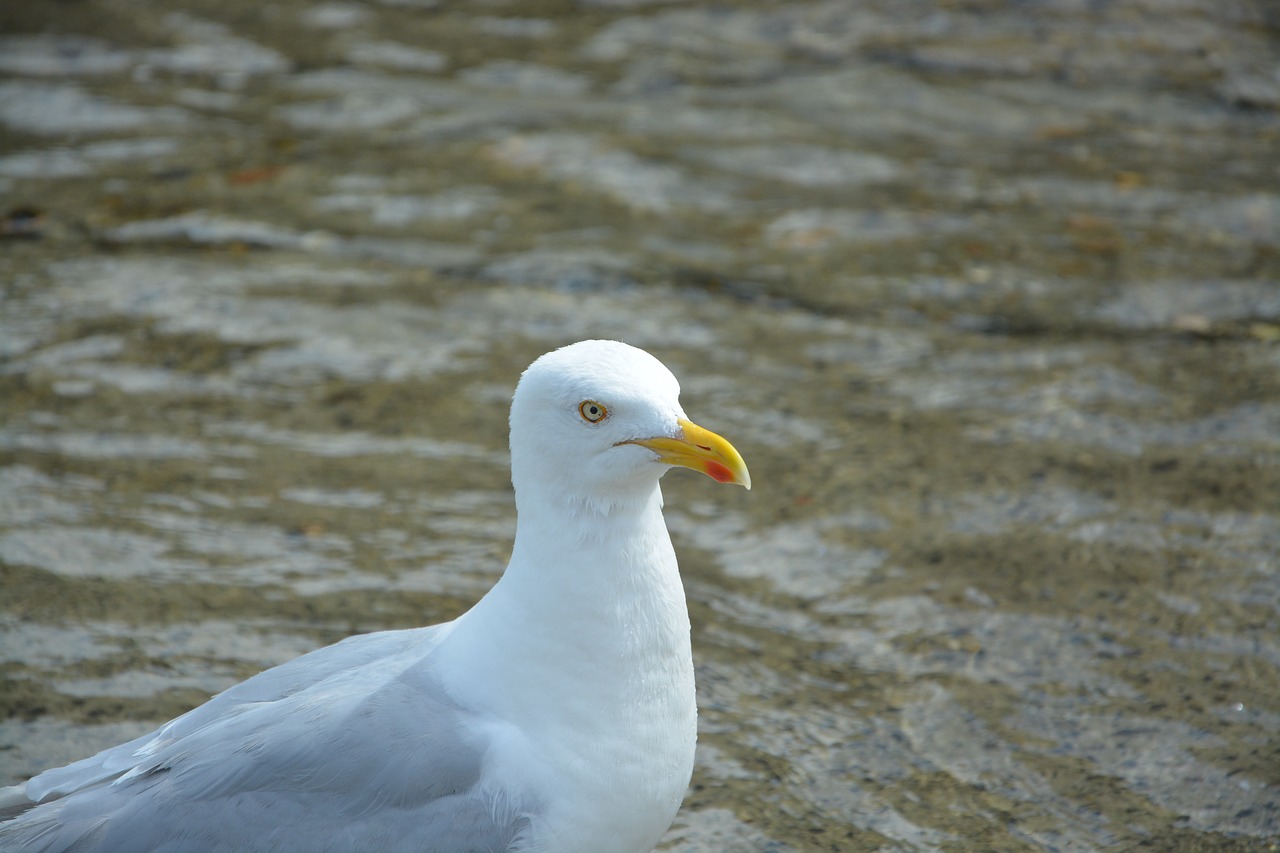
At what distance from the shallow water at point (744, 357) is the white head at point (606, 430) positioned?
3.81 ft

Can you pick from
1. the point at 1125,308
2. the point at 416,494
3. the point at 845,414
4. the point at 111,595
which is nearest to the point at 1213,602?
the point at 845,414

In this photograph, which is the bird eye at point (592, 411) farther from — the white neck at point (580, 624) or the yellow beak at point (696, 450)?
the white neck at point (580, 624)

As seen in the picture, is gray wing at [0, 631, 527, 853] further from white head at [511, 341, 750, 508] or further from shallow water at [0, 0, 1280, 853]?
shallow water at [0, 0, 1280, 853]

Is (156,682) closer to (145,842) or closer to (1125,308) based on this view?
(145,842)

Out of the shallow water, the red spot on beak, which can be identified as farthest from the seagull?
the shallow water

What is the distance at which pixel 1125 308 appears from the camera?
6008mm

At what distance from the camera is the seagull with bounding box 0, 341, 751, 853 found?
2822mm

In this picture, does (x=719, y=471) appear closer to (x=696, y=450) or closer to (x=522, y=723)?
(x=696, y=450)

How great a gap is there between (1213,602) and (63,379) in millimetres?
4481

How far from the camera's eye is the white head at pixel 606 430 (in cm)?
290

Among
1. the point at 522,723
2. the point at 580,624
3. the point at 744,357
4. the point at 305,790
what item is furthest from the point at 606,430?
the point at 744,357

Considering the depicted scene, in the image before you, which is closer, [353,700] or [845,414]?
[353,700]

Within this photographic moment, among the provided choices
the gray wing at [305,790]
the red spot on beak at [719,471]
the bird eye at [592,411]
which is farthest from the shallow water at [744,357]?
the bird eye at [592,411]

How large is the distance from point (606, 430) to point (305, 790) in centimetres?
100
